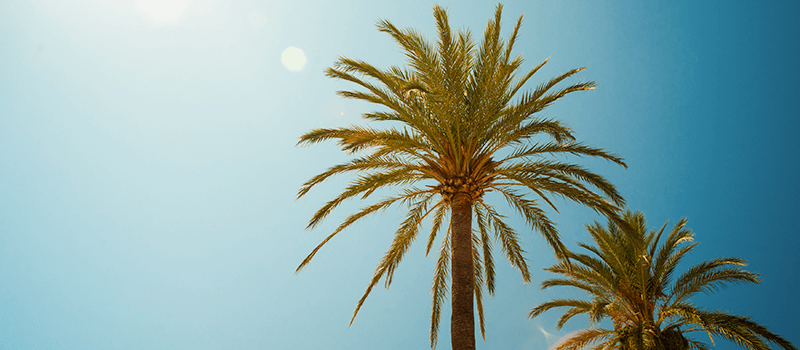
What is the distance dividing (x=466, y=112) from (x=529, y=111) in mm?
1431

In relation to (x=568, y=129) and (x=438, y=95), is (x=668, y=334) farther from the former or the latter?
(x=438, y=95)

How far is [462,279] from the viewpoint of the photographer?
9.92m

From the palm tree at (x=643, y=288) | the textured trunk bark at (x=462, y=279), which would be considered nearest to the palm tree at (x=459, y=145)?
the textured trunk bark at (x=462, y=279)

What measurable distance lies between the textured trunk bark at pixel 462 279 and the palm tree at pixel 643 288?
5.02 m

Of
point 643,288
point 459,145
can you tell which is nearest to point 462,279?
point 459,145

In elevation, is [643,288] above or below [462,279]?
above

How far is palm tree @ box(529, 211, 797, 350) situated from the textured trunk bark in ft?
16.5

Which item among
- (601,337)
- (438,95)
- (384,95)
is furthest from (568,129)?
(601,337)

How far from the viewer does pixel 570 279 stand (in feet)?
52.7

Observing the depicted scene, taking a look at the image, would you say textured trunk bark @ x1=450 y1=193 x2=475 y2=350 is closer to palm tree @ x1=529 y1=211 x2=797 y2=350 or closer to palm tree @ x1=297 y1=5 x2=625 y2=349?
palm tree @ x1=297 y1=5 x2=625 y2=349

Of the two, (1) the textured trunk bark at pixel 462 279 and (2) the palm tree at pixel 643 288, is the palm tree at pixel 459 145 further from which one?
(2) the palm tree at pixel 643 288

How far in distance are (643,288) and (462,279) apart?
26.1 feet

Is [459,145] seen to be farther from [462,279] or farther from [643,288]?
[643,288]

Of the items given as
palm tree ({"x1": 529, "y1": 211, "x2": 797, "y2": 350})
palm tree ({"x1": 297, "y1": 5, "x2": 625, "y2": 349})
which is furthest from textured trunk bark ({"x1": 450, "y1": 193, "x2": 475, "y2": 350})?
palm tree ({"x1": 529, "y1": 211, "x2": 797, "y2": 350})
